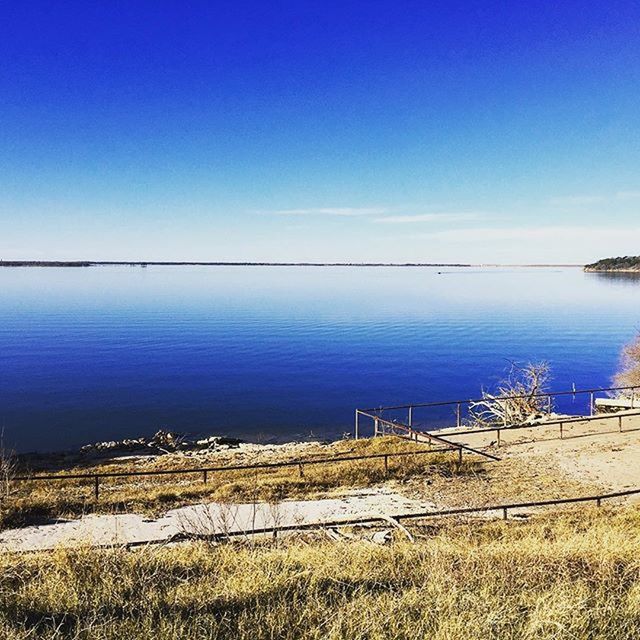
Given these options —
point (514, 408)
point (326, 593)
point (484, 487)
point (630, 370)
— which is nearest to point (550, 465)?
point (484, 487)

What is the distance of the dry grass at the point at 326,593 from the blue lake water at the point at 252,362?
22188 millimetres

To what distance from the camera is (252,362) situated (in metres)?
47.4

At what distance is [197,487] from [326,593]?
34.7 ft

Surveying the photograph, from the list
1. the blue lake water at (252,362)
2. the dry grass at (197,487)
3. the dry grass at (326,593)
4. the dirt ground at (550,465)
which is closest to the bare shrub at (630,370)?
the blue lake water at (252,362)

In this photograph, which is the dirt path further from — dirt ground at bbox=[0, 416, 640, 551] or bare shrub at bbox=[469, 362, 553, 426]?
bare shrub at bbox=[469, 362, 553, 426]

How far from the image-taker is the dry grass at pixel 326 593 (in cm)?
545

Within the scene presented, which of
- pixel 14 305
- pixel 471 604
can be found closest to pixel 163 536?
pixel 471 604

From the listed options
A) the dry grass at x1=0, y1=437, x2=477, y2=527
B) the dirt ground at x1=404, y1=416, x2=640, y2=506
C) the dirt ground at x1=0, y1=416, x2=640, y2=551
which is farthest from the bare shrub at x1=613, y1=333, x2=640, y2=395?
the dry grass at x1=0, y1=437, x2=477, y2=527

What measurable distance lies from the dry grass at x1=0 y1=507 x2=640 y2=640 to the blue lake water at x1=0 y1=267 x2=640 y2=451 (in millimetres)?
22188

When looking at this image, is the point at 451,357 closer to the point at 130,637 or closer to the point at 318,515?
the point at 318,515

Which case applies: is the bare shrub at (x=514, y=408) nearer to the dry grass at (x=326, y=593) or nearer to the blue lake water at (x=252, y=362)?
the blue lake water at (x=252, y=362)

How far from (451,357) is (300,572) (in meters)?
46.2

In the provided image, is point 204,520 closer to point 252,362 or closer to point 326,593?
point 326,593

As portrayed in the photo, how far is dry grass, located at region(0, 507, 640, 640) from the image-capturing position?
17.9 ft
